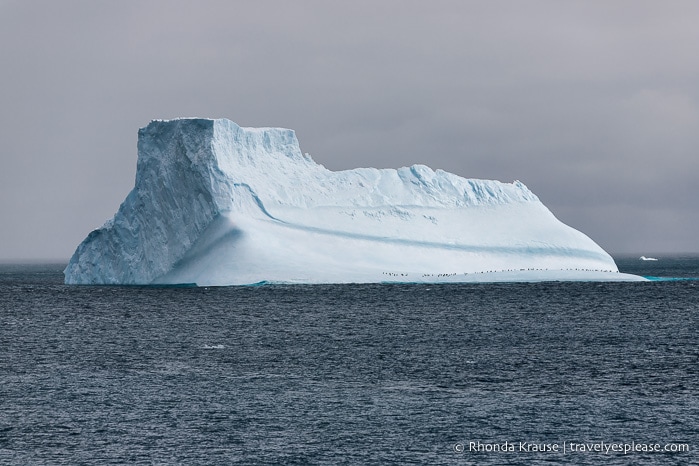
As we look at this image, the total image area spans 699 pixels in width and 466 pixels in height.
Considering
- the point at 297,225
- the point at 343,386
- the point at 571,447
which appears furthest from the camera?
the point at 297,225

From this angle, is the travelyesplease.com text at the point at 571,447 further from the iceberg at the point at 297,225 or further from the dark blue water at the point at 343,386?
the iceberg at the point at 297,225

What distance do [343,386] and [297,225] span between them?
Answer: 33.9m

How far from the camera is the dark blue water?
16484 millimetres

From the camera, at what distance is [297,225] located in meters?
55.8

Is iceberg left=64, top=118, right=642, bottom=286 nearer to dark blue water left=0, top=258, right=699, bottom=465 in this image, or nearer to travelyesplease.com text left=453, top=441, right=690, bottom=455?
dark blue water left=0, top=258, right=699, bottom=465

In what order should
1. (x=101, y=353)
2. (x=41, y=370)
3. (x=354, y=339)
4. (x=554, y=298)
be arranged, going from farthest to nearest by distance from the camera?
(x=554, y=298)
(x=354, y=339)
(x=101, y=353)
(x=41, y=370)

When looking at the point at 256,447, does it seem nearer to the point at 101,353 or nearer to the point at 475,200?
the point at 101,353

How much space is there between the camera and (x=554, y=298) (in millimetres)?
52500

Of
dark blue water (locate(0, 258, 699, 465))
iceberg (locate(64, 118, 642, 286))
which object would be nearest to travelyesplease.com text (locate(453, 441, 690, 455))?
dark blue water (locate(0, 258, 699, 465))

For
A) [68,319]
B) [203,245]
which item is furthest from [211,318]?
[203,245]

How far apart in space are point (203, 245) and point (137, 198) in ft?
15.1

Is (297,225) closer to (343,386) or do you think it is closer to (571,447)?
(343,386)

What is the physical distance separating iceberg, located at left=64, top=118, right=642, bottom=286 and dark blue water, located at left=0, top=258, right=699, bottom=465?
10677 millimetres

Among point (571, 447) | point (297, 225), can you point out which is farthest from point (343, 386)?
point (297, 225)
